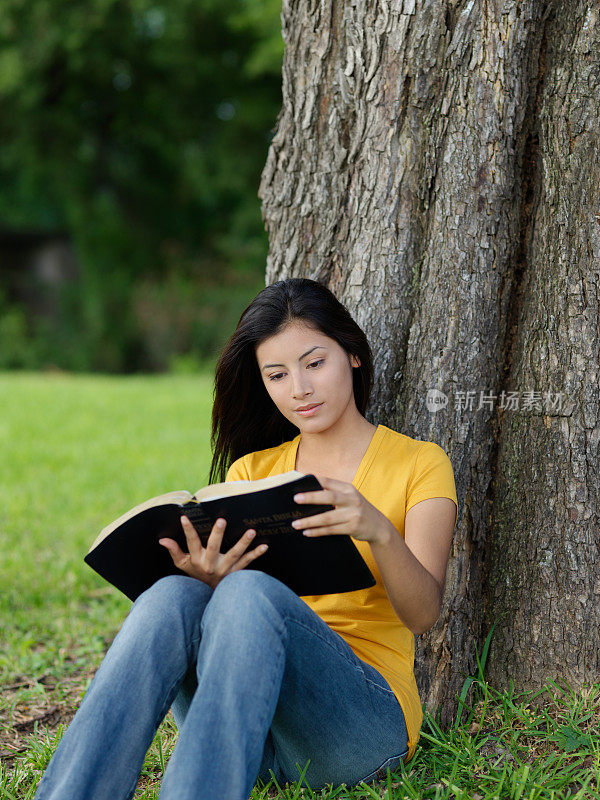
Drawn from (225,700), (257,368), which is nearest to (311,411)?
(257,368)

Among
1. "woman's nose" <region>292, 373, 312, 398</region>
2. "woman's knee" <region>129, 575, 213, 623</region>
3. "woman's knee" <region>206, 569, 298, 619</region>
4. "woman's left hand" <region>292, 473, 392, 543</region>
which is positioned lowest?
"woman's knee" <region>129, 575, 213, 623</region>

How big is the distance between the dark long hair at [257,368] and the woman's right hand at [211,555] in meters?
0.59

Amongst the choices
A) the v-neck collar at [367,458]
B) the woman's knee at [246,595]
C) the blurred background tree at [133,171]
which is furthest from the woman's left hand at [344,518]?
the blurred background tree at [133,171]

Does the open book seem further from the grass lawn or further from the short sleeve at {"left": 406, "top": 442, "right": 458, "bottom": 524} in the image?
the grass lawn

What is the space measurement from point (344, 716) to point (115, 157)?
1971cm

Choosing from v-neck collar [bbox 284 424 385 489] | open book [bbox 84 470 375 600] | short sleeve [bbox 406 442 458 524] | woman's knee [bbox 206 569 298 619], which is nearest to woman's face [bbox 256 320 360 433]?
v-neck collar [bbox 284 424 385 489]

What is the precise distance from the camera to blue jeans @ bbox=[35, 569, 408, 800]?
1.74 meters

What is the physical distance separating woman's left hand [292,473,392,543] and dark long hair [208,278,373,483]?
60cm

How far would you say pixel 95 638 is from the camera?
3609mm

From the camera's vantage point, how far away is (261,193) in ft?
10.1

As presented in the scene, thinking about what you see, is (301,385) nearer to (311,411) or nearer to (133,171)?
(311,411)

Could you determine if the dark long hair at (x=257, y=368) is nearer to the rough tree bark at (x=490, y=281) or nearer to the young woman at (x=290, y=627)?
the young woman at (x=290, y=627)

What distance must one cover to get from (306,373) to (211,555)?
564 mm

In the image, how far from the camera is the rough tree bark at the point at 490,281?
2490 mm
